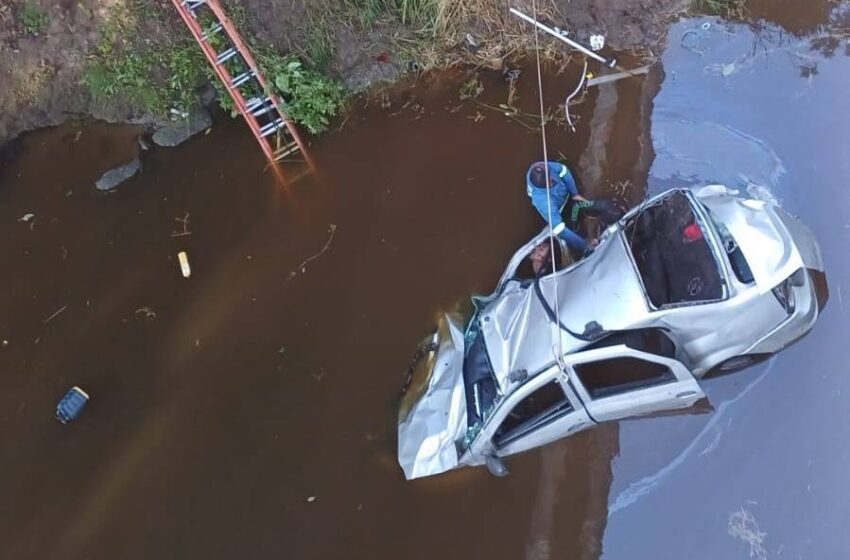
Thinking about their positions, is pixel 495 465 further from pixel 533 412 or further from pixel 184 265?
pixel 184 265

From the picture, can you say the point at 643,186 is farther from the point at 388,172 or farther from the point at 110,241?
the point at 110,241

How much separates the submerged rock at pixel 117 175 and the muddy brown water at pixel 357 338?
4.4 inches

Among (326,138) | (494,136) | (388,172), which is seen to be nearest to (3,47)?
(326,138)

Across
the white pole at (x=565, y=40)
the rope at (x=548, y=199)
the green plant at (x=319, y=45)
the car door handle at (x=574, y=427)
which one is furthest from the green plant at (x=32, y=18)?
the car door handle at (x=574, y=427)

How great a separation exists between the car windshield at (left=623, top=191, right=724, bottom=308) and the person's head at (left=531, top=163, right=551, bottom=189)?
1.15m

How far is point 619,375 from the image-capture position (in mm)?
5211

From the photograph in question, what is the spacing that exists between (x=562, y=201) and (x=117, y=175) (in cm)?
445

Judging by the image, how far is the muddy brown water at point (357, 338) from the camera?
586 centimetres

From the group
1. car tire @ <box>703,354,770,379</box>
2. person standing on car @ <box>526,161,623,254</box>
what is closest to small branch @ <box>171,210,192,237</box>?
person standing on car @ <box>526,161,623,254</box>

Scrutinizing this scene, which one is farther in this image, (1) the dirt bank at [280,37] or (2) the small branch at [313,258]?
(1) the dirt bank at [280,37]

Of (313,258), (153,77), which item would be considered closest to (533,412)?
(313,258)

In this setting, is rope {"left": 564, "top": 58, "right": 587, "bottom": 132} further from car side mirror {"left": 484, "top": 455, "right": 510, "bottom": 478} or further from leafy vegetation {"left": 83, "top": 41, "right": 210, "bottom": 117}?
leafy vegetation {"left": 83, "top": 41, "right": 210, "bottom": 117}

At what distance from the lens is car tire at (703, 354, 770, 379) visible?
5.65 m

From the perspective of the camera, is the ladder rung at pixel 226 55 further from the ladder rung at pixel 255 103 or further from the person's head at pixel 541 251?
the person's head at pixel 541 251
